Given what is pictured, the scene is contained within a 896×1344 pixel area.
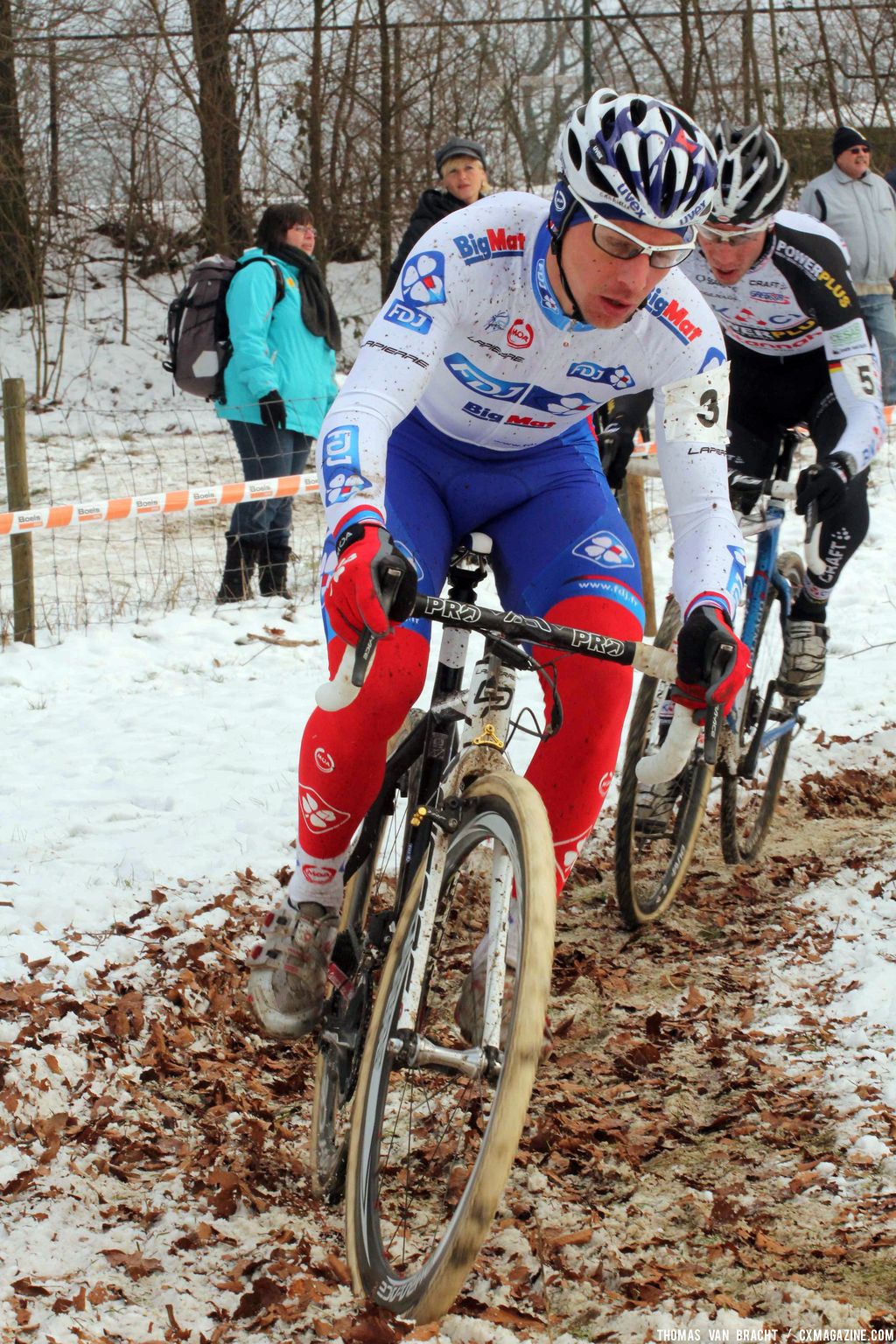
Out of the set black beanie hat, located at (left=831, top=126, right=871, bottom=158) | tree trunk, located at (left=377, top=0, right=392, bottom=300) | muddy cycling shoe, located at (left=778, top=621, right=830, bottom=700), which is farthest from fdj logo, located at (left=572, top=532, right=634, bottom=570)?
tree trunk, located at (left=377, top=0, right=392, bottom=300)

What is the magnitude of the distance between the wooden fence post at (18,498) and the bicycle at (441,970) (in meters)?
4.76

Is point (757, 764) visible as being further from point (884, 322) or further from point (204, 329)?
point (884, 322)

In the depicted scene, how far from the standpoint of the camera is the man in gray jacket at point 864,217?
984 centimetres

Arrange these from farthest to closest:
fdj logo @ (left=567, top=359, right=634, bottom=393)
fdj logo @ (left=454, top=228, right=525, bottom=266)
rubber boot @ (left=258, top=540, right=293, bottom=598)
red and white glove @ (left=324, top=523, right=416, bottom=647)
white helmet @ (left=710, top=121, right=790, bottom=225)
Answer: rubber boot @ (left=258, top=540, right=293, bottom=598), white helmet @ (left=710, top=121, right=790, bottom=225), fdj logo @ (left=567, top=359, right=634, bottom=393), fdj logo @ (left=454, top=228, right=525, bottom=266), red and white glove @ (left=324, top=523, right=416, bottom=647)

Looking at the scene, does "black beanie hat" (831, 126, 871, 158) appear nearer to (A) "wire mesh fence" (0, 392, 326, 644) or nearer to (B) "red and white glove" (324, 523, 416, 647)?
(A) "wire mesh fence" (0, 392, 326, 644)

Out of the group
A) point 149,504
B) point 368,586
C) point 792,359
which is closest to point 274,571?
point 149,504

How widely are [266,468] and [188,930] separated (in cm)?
421

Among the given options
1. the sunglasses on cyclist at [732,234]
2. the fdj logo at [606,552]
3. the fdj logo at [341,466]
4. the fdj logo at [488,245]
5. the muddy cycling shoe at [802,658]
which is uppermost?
the sunglasses on cyclist at [732,234]

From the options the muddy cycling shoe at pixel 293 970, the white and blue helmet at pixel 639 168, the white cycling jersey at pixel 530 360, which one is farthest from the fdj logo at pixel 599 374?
the muddy cycling shoe at pixel 293 970

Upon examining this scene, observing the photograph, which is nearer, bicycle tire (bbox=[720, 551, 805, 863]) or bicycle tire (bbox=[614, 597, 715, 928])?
bicycle tire (bbox=[614, 597, 715, 928])

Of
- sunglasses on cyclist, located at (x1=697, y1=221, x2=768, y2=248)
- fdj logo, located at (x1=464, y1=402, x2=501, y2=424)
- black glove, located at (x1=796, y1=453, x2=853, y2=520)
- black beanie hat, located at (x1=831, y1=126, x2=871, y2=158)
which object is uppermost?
black beanie hat, located at (x1=831, y1=126, x2=871, y2=158)

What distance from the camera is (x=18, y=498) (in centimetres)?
778

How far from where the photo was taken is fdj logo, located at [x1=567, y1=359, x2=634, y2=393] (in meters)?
3.17

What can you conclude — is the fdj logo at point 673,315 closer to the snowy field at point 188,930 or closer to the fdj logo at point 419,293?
the fdj logo at point 419,293
